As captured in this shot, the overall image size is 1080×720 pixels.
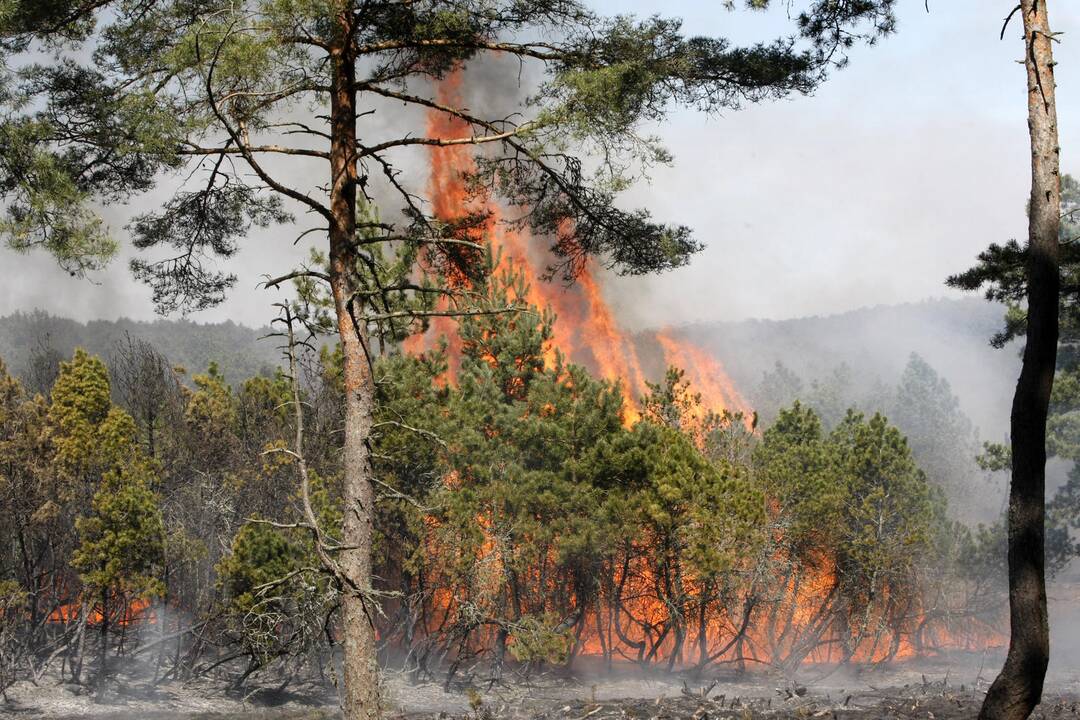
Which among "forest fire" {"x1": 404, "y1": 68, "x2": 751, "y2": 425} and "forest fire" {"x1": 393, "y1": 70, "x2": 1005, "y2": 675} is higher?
"forest fire" {"x1": 404, "y1": 68, "x2": 751, "y2": 425}

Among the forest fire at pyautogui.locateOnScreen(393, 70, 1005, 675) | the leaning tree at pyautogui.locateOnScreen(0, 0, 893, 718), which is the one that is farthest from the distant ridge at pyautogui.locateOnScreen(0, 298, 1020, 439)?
the leaning tree at pyautogui.locateOnScreen(0, 0, 893, 718)

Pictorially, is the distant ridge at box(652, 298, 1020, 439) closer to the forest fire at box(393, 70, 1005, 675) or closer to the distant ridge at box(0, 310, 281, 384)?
the distant ridge at box(0, 310, 281, 384)

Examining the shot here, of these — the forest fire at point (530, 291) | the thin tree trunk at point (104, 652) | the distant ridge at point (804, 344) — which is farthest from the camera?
the distant ridge at point (804, 344)

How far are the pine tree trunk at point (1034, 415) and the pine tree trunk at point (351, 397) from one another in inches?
214

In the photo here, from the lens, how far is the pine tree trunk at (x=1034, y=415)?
794 cm

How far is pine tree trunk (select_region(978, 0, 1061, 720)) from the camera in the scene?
794 cm

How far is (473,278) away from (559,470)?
1166 cm

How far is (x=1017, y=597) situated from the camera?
8109 mm

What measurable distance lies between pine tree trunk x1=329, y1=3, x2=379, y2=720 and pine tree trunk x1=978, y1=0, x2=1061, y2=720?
5423mm

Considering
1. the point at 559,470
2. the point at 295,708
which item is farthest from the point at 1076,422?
the point at 295,708

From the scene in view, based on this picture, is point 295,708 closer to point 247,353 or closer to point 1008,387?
point 247,353

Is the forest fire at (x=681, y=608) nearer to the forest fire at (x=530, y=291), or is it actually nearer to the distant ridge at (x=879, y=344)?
the forest fire at (x=530, y=291)

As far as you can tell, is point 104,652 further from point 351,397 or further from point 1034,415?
point 1034,415

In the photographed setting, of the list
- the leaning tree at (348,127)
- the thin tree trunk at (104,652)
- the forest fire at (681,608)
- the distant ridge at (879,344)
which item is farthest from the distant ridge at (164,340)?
the leaning tree at (348,127)
